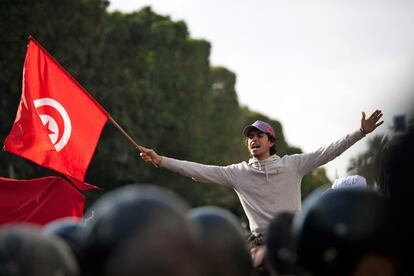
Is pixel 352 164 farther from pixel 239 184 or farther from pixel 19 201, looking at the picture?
pixel 19 201

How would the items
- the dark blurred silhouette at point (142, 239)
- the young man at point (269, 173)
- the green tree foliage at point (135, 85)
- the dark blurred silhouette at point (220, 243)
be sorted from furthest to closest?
the green tree foliage at point (135, 85), the young man at point (269, 173), the dark blurred silhouette at point (220, 243), the dark blurred silhouette at point (142, 239)

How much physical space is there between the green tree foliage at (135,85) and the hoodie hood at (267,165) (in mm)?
24039

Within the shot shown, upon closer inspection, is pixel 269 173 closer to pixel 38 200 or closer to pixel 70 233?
pixel 38 200

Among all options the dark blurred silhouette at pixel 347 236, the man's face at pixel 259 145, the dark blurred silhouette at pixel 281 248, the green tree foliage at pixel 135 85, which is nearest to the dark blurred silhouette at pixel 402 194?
the dark blurred silhouette at pixel 347 236

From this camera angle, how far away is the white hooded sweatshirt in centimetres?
908

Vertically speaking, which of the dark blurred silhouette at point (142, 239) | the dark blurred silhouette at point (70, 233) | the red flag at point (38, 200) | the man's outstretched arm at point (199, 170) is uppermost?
the dark blurred silhouette at point (142, 239)

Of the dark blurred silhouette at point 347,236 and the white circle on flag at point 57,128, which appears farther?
the white circle on flag at point 57,128

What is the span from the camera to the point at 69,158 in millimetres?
10633

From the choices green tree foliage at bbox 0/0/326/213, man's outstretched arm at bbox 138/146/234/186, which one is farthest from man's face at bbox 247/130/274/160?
green tree foliage at bbox 0/0/326/213

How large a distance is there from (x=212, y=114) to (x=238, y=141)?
156 inches

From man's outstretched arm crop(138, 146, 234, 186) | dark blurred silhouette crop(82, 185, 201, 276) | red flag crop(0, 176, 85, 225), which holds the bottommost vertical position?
red flag crop(0, 176, 85, 225)

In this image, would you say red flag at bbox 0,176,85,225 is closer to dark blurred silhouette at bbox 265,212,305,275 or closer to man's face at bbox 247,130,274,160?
man's face at bbox 247,130,274,160

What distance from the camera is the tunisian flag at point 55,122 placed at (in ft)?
34.9

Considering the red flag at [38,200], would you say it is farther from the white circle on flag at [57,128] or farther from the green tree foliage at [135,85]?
the green tree foliage at [135,85]
